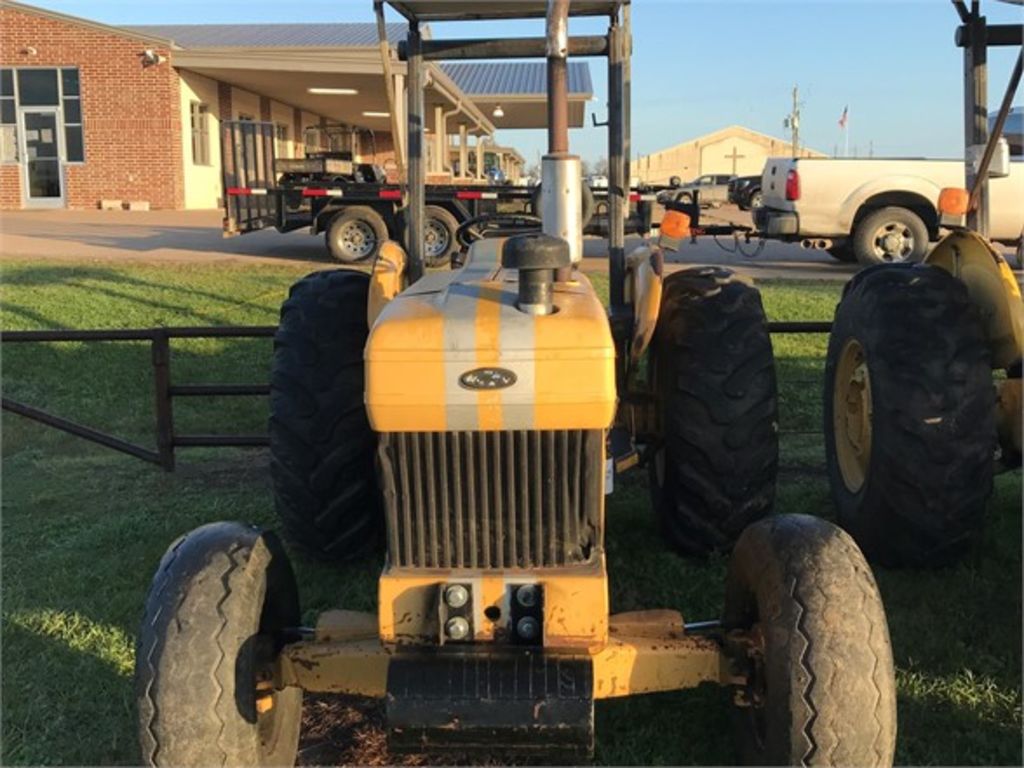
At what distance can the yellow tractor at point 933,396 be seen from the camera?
4.28 m

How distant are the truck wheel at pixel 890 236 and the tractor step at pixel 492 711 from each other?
1272cm

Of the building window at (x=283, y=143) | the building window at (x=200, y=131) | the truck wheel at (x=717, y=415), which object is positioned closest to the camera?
the truck wheel at (x=717, y=415)

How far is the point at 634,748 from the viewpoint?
11.2 ft

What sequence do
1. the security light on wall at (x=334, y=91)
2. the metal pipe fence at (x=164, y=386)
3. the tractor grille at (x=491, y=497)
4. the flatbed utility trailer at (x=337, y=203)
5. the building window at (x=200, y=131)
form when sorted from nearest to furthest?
the tractor grille at (x=491, y=497), the metal pipe fence at (x=164, y=386), the flatbed utility trailer at (x=337, y=203), the building window at (x=200, y=131), the security light on wall at (x=334, y=91)

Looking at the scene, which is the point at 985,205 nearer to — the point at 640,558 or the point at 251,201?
the point at 640,558

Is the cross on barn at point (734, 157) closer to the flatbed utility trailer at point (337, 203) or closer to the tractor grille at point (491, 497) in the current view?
the flatbed utility trailer at point (337, 203)

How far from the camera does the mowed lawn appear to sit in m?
3.47

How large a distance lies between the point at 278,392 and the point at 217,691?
171 cm

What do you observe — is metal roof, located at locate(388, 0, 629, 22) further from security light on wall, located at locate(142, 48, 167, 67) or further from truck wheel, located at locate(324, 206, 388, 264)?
security light on wall, located at locate(142, 48, 167, 67)

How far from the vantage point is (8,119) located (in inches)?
1014

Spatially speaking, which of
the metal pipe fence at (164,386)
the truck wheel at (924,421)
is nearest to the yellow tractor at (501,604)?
the truck wheel at (924,421)

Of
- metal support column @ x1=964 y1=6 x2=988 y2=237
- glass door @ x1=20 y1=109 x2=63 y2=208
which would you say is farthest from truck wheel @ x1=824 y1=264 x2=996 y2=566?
glass door @ x1=20 y1=109 x2=63 y2=208

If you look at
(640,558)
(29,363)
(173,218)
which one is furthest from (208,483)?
(173,218)

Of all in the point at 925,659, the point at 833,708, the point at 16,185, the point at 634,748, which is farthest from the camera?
the point at 16,185
